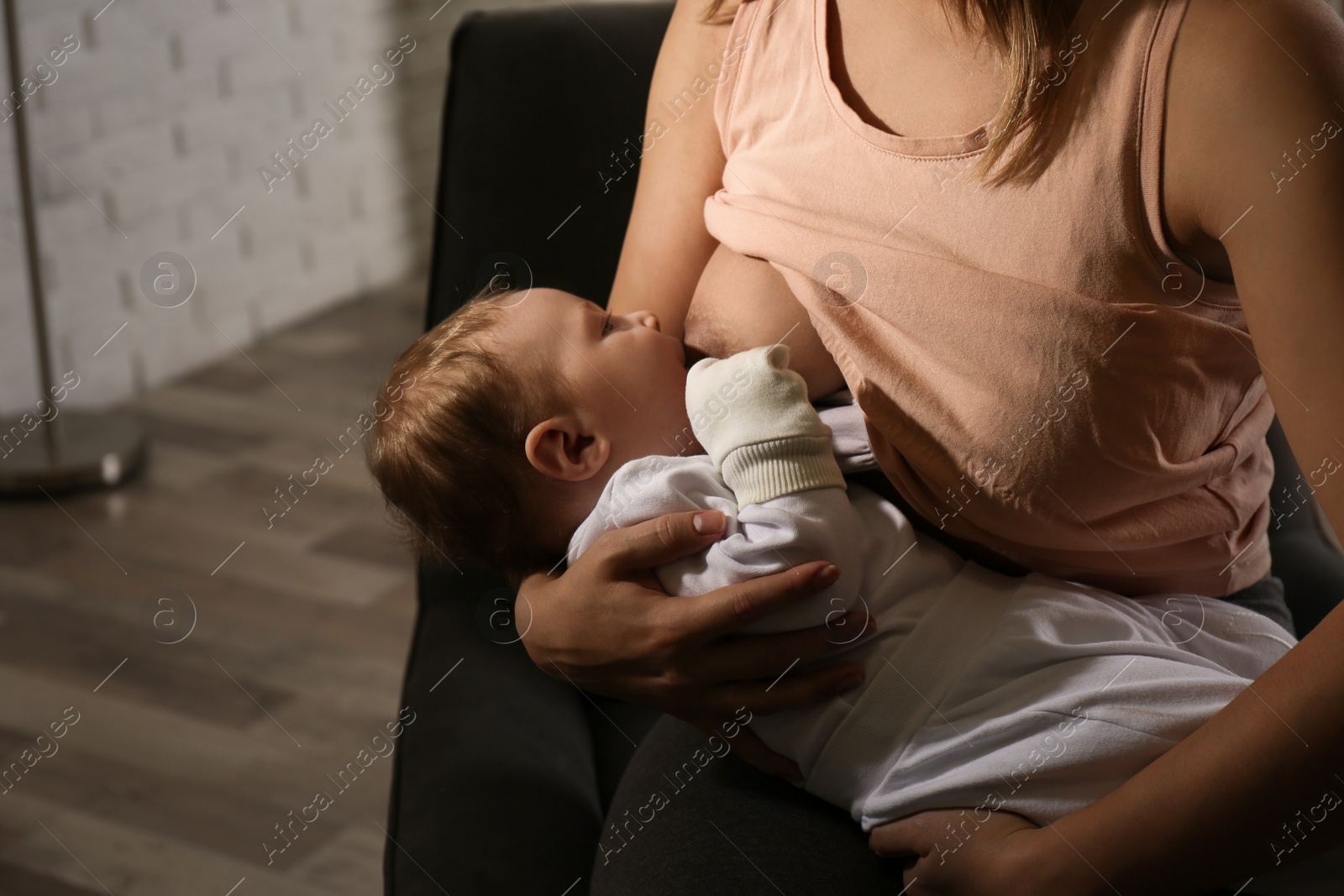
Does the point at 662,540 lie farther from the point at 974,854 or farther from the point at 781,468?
the point at 974,854

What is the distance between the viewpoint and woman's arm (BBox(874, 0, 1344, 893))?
733mm

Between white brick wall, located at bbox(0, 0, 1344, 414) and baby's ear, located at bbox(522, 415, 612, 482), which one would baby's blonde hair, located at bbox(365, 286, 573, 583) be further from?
white brick wall, located at bbox(0, 0, 1344, 414)

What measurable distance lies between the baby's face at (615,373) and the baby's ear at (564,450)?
0.01 meters

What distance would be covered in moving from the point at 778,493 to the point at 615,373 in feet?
0.72

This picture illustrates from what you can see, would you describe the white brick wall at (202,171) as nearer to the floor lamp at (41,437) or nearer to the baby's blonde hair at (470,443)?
the floor lamp at (41,437)

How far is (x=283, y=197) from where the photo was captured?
342 cm

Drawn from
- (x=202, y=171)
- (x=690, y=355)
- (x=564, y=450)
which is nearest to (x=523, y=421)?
(x=564, y=450)

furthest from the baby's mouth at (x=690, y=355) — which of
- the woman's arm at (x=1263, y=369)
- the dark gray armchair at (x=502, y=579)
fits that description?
the woman's arm at (x=1263, y=369)

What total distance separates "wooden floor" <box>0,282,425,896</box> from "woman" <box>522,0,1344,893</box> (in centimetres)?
101

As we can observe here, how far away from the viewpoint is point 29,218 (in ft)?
8.61

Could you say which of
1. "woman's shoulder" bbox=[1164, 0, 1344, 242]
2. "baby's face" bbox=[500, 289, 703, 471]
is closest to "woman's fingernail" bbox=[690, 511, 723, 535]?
"baby's face" bbox=[500, 289, 703, 471]

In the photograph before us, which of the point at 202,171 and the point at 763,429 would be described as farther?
the point at 202,171

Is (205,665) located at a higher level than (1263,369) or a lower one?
lower

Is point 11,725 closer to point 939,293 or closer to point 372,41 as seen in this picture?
point 939,293
